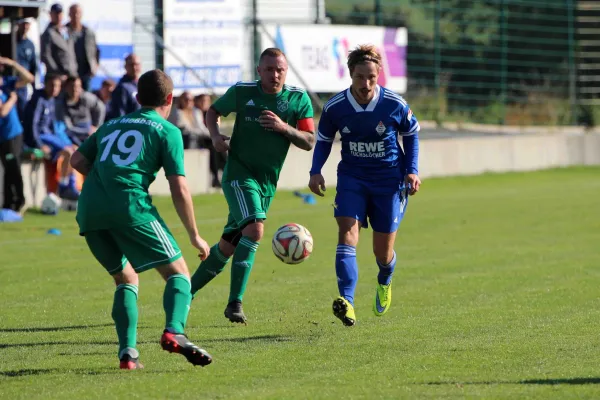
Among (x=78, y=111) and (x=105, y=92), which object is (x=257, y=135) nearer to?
(x=78, y=111)

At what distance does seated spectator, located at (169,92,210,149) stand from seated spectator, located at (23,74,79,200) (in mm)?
3007

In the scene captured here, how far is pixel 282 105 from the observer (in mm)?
9242

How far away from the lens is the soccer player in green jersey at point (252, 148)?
29.5 feet

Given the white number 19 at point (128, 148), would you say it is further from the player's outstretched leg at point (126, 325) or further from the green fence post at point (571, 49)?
the green fence post at point (571, 49)

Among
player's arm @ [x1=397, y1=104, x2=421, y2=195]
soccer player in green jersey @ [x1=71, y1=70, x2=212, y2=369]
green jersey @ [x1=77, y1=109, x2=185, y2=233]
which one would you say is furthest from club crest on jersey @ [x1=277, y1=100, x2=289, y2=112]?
green jersey @ [x1=77, y1=109, x2=185, y2=233]

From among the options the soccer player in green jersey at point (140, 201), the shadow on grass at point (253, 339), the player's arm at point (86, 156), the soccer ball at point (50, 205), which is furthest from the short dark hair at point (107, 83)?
the soccer player in green jersey at point (140, 201)

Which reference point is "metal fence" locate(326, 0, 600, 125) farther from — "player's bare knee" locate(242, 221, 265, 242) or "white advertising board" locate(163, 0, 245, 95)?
"player's bare knee" locate(242, 221, 265, 242)

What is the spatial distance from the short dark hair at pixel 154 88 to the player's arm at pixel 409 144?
2485 mm

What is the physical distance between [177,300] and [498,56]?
23321 mm

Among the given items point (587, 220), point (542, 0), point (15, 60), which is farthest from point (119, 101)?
point (542, 0)

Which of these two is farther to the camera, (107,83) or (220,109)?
(107,83)

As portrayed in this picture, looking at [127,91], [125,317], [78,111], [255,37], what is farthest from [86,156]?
[255,37]

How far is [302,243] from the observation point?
918 centimetres

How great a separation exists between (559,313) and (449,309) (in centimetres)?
89
